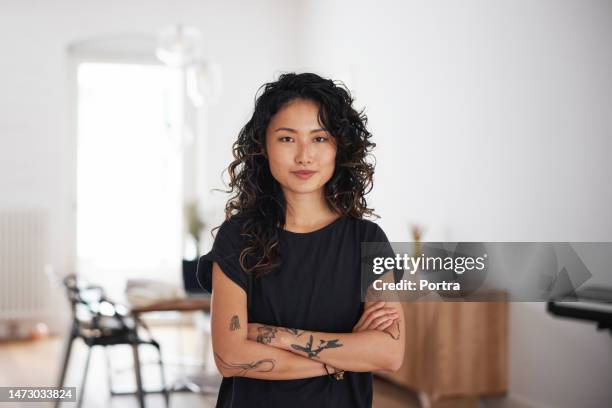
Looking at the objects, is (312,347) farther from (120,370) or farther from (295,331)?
(120,370)

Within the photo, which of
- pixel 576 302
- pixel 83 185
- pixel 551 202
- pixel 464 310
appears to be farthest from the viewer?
pixel 83 185

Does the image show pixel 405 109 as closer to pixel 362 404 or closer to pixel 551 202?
pixel 551 202

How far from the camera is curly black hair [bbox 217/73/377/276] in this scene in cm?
126

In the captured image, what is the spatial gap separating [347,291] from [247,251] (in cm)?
19

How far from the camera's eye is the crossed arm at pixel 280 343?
127 cm

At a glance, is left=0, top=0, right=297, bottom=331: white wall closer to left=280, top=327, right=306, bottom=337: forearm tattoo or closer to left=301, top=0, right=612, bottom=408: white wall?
left=301, top=0, right=612, bottom=408: white wall

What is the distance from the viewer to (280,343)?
4.18ft

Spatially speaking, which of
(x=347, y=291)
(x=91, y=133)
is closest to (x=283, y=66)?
(x=91, y=133)

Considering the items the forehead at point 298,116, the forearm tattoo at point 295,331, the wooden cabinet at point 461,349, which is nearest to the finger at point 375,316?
the forearm tattoo at point 295,331

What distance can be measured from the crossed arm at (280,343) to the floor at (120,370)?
2.66 meters

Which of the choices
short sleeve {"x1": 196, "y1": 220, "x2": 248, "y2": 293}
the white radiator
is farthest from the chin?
the white radiator

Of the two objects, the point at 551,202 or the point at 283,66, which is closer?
the point at 551,202

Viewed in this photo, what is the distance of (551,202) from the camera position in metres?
3.42

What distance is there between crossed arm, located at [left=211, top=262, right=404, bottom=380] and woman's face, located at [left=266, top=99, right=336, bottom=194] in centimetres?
21
